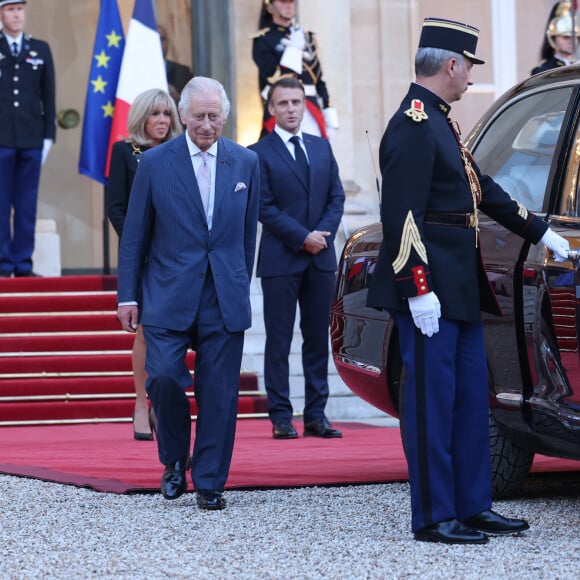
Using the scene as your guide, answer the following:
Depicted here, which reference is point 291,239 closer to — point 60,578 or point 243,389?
point 243,389

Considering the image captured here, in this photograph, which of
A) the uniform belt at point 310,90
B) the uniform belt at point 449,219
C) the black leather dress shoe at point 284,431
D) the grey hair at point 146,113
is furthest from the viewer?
the uniform belt at point 310,90

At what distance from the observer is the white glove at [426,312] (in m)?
4.95

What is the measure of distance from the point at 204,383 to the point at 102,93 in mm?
6538

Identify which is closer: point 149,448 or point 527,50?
point 149,448

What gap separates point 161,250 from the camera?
5.96 meters

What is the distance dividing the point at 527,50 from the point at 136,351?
7186 mm

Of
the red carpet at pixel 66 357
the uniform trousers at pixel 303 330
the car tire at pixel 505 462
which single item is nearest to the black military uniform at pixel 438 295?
the car tire at pixel 505 462

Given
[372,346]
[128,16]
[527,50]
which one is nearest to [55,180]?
[128,16]

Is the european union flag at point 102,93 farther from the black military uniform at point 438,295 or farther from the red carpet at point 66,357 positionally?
the black military uniform at point 438,295

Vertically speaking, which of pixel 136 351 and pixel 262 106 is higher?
pixel 262 106

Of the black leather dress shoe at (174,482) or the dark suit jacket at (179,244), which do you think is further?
the black leather dress shoe at (174,482)

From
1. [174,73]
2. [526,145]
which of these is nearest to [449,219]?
[526,145]

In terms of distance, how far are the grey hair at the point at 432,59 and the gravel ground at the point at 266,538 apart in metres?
1.52

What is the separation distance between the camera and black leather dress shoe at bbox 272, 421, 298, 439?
27.6 ft
